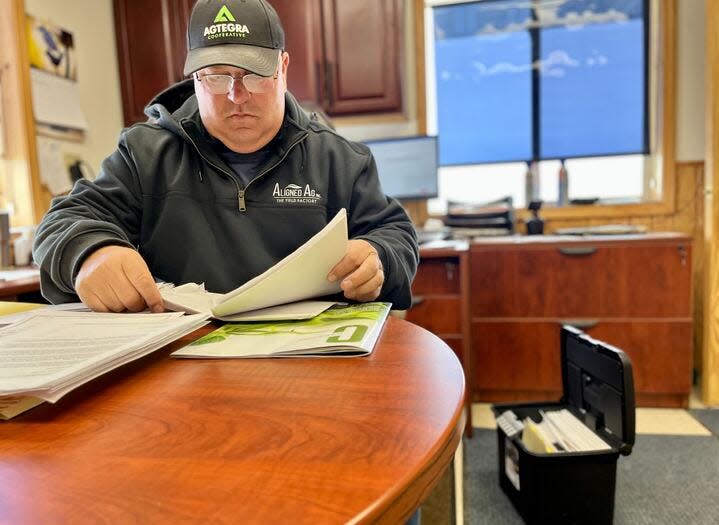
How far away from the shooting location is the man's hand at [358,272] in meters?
0.70

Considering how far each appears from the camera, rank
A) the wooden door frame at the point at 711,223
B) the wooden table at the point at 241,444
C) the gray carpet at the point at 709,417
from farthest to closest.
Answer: the wooden door frame at the point at 711,223 → the gray carpet at the point at 709,417 → the wooden table at the point at 241,444

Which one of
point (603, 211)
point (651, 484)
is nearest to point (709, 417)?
point (651, 484)

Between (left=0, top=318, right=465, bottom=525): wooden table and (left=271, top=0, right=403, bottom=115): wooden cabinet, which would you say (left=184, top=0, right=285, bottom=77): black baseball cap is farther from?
(left=271, top=0, right=403, bottom=115): wooden cabinet

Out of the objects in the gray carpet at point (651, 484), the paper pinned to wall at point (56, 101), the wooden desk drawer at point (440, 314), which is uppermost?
the paper pinned to wall at point (56, 101)

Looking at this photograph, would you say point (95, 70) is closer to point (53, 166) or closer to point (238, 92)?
point (53, 166)

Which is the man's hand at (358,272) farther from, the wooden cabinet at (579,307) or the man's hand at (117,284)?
the wooden cabinet at (579,307)

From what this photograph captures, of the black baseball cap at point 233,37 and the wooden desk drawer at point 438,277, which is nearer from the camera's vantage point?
the black baseball cap at point 233,37

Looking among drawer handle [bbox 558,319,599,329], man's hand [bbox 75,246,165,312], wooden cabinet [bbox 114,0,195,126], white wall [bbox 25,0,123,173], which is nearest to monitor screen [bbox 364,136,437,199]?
drawer handle [bbox 558,319,599,329]

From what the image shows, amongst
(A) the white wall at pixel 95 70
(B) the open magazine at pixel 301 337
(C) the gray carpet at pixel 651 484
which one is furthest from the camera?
(A) the white wall at pixel 95 70

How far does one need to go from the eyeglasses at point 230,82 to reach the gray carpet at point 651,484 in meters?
1.24

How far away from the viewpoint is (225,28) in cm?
86

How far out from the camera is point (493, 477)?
1583mm

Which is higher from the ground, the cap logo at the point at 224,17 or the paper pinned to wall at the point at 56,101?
the paper pinned to wall at the point at 56,101

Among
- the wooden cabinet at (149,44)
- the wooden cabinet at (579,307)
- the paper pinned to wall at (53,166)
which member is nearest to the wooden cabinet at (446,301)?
the wooden cabinet at (579,307)
